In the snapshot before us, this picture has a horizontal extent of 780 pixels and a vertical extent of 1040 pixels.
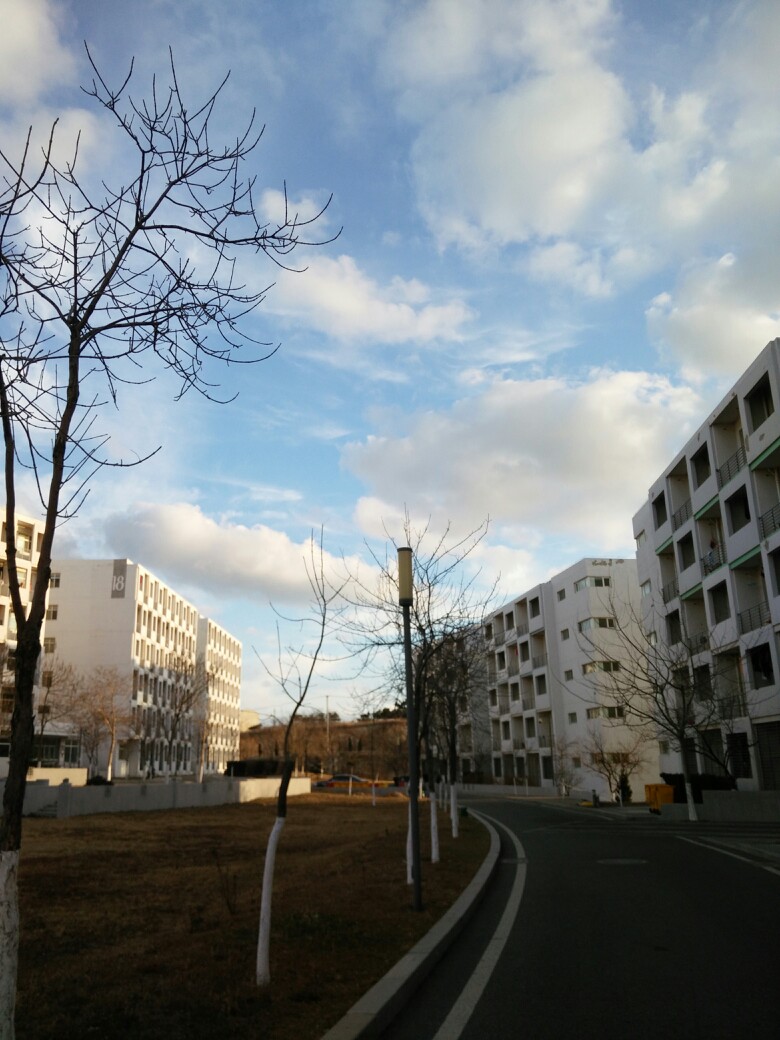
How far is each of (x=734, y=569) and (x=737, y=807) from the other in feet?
30.9

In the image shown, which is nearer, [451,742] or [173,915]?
A: [173,915]

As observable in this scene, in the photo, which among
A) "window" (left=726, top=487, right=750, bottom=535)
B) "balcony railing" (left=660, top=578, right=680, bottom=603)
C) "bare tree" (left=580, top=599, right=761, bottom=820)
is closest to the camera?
"bare tree" (left=580, top=599, right=761, bottom=820)

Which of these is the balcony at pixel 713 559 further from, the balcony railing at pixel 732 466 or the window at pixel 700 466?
the window at pixel 700 466

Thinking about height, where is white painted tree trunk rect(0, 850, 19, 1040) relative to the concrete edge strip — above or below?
above

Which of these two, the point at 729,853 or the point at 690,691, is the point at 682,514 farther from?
the point at 729,853

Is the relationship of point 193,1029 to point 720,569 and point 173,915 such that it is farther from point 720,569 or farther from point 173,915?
point 720,569

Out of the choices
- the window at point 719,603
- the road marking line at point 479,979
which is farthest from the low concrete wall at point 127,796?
the window at point 719,603

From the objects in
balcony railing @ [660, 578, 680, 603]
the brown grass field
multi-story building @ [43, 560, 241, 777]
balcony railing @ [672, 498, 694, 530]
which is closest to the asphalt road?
the brown grass field

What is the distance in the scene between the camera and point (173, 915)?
32.7 feet

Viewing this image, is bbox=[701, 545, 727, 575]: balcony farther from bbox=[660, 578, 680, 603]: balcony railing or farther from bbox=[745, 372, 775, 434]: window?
bbox=[745, 372, 775, 434]: window

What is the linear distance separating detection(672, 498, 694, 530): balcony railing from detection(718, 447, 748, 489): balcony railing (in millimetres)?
3813

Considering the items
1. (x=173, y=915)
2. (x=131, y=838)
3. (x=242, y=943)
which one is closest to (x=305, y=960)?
(x=242, y=943)

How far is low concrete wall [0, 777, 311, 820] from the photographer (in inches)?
1300

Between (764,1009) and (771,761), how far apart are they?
1117 inches
